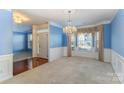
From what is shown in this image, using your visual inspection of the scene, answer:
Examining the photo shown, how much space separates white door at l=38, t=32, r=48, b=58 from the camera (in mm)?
6842

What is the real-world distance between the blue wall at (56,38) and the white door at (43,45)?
660 mm

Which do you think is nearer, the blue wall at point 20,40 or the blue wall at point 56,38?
the blue wall at point 56,38

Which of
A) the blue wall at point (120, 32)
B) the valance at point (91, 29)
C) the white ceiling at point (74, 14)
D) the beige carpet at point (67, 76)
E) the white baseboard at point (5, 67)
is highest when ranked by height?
the white ceiling at point (74, 14)

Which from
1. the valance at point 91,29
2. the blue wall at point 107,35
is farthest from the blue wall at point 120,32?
the valance at point 91,29

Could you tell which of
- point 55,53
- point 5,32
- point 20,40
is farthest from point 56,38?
point 20,40

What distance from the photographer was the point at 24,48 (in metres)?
11.2

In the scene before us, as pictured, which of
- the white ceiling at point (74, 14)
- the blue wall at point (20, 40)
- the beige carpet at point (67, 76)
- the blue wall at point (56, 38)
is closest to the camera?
the beige carpet at point (67, 76)

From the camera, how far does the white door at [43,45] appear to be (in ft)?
22.4

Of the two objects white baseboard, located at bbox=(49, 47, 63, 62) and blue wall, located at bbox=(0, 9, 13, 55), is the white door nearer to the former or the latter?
white baseboard, located at bbox=(49, 47, 63, 62)

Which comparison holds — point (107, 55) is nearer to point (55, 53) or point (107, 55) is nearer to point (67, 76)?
point (55, 53)

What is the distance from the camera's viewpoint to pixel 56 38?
680 cm

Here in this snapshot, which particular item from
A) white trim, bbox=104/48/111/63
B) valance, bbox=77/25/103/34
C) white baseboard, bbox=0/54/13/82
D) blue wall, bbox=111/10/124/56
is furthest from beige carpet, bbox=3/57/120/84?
valance, bbox=77/25/103/34

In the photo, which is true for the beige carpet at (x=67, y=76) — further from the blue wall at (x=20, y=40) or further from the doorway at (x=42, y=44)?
the blue wall at (x=20, y=40)

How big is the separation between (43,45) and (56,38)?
106cm
